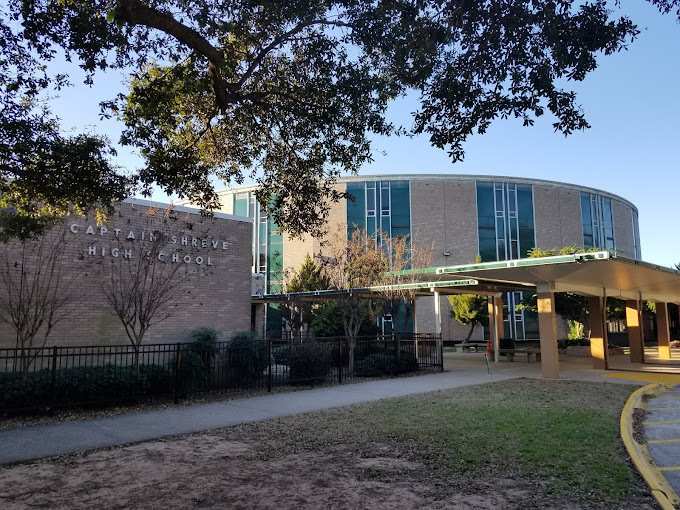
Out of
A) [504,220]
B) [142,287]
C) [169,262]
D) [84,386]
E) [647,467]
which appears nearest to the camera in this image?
[647,467]

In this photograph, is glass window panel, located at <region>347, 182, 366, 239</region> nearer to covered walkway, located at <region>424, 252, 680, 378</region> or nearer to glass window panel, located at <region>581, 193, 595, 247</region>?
covered walkway, located at <region>424, 252, 680, 378</region>

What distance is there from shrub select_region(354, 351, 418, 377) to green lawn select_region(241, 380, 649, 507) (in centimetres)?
463

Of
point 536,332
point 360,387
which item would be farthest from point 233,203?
point 360,387

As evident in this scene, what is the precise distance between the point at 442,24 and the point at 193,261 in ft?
37.1

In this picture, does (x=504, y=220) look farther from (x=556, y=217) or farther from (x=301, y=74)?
(x=301, y=74)

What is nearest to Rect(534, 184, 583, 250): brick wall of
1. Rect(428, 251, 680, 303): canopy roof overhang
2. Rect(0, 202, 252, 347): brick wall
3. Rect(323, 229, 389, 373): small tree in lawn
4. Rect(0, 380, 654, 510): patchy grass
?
Rect(323, 229, 389, 373): small tree in lawn

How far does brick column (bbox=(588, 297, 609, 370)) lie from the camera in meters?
21.3

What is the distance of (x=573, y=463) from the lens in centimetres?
688

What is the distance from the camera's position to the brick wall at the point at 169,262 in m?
14.2

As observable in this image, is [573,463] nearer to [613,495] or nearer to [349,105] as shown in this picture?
[613,495]

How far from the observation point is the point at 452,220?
40.6 m

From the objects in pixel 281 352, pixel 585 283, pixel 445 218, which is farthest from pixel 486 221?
pixel 281 352

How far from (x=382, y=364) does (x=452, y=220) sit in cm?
2417

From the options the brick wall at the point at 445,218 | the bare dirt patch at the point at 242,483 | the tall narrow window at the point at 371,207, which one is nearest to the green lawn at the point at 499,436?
the bare dirt patch at the point at 242,483
